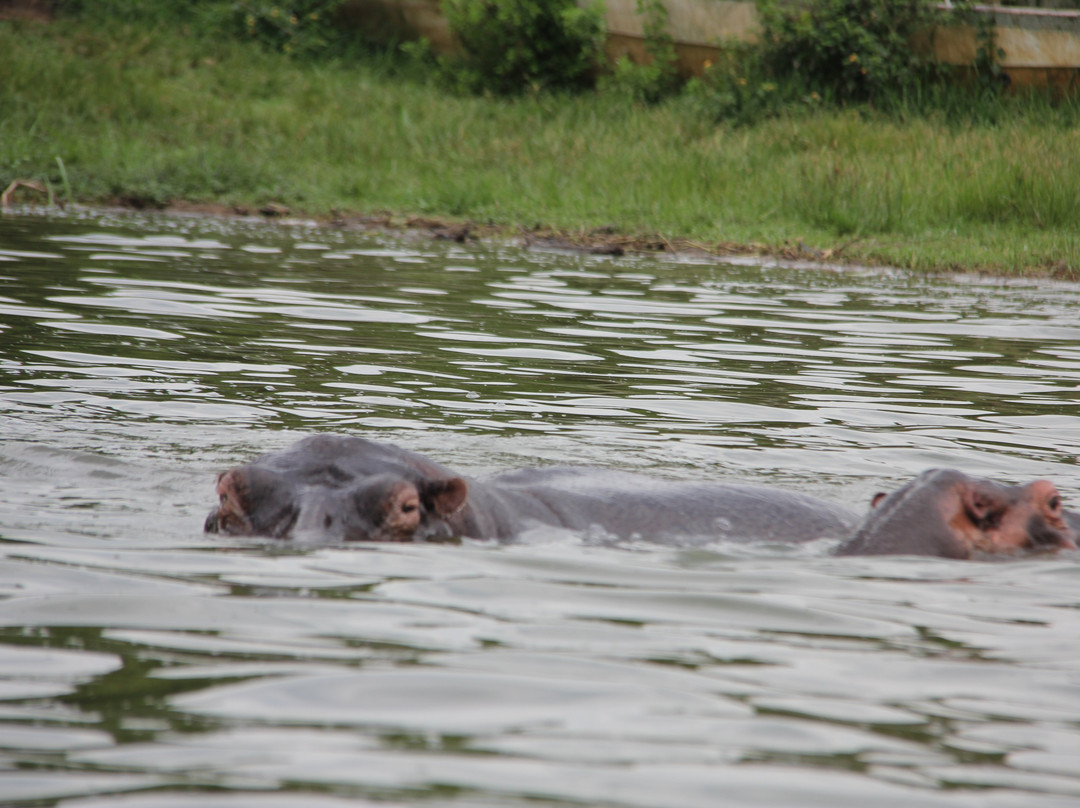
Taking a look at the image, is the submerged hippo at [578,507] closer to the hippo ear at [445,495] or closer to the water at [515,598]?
the hippo ear at [445,495]

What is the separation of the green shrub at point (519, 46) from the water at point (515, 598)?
11887mm

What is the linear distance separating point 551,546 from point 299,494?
28.2 inches

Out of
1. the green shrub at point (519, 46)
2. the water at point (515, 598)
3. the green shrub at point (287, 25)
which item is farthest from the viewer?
the green shrub at point (287, 25)

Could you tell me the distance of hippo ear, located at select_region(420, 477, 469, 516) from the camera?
3.88 meters

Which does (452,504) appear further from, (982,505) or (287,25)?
(287,25)

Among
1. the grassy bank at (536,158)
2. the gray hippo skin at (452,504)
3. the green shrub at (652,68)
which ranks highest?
the green shrub at (652,68)

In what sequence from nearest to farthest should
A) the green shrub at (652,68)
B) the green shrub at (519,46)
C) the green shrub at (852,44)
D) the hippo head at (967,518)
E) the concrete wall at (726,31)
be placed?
the hippo head at (967,518) < the concrete wall at (726,31) < the green shrub at (852,44) < the green shrub at (652,68) < the green shrub at (519,46)

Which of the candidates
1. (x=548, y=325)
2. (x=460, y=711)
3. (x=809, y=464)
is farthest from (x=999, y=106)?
(x=460, y=711)

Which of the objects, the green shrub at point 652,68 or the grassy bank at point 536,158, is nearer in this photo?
the grassy bank at point 536,158

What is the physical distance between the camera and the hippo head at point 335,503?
12.6ft

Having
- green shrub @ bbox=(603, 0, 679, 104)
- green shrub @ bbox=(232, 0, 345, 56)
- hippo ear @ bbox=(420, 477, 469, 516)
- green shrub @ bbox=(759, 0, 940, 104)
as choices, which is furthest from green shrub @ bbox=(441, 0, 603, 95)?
hippo ear @ bbox=(420, 477, 469, 516)

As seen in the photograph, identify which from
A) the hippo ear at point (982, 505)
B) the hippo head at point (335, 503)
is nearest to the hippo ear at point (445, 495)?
the hippo head at point (335, 503)

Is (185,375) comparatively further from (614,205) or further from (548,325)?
(614,205)

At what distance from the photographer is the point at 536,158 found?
15680 mm
